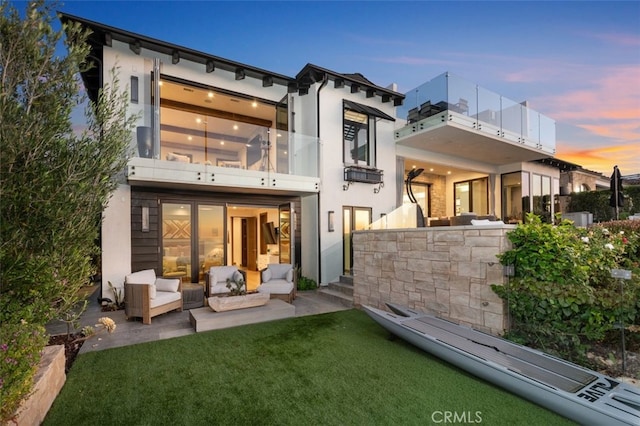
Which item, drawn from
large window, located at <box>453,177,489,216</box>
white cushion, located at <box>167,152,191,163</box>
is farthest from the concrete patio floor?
large window, located at <box>453,177,489,216</box>

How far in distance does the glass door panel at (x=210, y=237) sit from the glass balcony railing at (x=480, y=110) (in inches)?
292

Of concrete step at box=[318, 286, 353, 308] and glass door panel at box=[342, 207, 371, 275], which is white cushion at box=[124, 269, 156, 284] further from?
glass door panel at box=[342, 207, 371, 275]

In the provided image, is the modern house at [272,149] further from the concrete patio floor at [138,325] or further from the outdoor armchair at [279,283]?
the outdoor armchair at [279,283]

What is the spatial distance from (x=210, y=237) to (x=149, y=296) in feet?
9.59

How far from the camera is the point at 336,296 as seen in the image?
7352 millimetres

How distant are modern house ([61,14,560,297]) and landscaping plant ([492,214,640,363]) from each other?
4186 millimetres

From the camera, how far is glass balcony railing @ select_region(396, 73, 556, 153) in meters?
8.95

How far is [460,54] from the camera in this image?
34.3 feet

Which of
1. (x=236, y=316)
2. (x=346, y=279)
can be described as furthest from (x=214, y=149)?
(x=346, y=279)

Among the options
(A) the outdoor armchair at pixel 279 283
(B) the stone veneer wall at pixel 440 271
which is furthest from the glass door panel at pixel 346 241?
(B) the stone veneer wall at pixel 440 271

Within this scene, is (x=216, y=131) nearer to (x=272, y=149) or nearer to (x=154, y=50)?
(x=272, y=149)

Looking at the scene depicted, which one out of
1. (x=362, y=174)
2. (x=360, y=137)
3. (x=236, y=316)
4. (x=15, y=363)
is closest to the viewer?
(x=15, y=363)

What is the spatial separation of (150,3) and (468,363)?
9.96 metres

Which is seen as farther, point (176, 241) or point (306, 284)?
point (306, 284)
